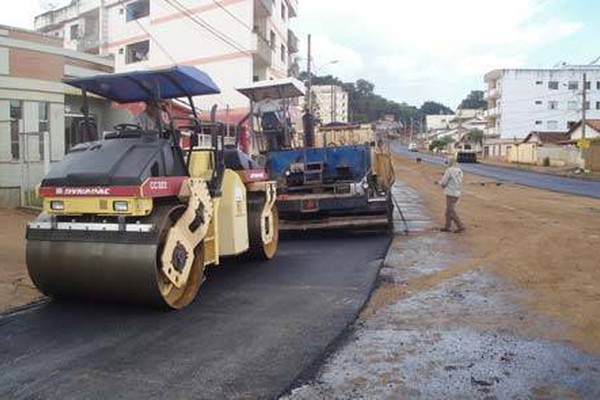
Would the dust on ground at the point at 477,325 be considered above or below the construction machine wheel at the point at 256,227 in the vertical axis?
below

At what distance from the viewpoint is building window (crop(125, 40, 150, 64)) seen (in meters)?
45.5

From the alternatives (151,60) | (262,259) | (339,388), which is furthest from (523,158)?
(339,388)

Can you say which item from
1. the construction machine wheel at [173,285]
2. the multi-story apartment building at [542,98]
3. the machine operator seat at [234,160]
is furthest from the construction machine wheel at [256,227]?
the multi-story apartment building at [542,98]

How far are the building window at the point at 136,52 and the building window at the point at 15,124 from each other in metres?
26.8

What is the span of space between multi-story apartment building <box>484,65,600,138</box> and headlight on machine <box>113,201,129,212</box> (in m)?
91.3

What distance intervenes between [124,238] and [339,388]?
284 centimetres

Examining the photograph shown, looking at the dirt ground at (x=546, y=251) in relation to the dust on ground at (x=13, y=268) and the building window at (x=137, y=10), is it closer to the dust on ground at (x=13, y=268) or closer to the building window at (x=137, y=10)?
the dust on ground at (x=13, y=268)

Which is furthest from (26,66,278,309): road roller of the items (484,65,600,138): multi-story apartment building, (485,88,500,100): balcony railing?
(485,88,500,100): balcony railing

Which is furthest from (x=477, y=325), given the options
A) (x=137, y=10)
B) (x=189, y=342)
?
(x=137, y=10)

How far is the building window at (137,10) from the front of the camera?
4606cm

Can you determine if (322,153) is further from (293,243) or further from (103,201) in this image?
(103,201)

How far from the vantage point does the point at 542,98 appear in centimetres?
9175

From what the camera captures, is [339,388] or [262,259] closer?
[339,388]

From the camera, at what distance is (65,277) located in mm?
7047
